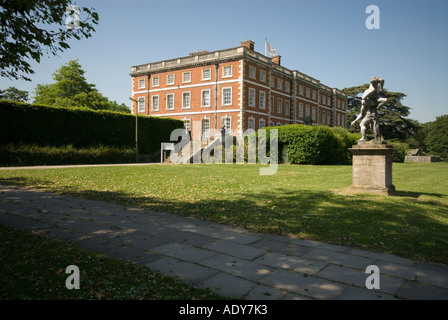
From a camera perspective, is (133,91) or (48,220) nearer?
(48,220)

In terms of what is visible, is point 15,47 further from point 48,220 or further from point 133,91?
point 133,91

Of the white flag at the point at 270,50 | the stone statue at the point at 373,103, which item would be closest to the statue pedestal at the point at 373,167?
the stone statue at the point at 373,103

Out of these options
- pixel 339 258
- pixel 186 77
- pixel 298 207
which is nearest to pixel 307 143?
pixel 298 207

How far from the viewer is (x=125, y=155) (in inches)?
970

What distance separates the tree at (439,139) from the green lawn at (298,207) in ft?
211

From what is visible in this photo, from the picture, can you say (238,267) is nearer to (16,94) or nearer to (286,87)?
(286,87)

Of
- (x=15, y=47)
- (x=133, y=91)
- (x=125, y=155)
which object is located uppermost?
(x=133, y=91)

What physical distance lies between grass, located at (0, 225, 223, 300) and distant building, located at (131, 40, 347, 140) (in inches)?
1112

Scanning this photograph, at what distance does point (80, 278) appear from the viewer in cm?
332

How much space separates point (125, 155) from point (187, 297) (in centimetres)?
2314

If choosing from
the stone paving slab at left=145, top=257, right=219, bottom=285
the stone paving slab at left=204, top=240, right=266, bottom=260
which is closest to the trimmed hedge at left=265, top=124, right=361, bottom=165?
the stone paving slab at left=204, top=240, right=266, bottom=260

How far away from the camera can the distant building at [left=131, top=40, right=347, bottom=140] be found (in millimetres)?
34312

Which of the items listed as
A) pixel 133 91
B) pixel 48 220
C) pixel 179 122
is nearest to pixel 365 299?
pixel 48 220

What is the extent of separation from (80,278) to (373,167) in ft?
28.5
